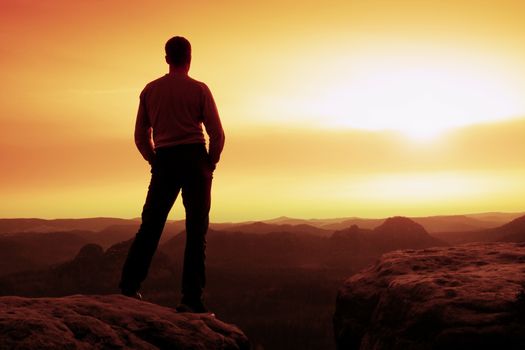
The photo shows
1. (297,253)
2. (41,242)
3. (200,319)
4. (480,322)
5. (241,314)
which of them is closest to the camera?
(480,322)

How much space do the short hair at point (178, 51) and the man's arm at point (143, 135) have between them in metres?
0.71

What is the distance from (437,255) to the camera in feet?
29.3

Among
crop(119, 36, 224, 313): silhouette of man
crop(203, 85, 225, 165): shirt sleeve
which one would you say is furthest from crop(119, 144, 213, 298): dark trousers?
crop(203, 85, 225, 165): shirt sleeve

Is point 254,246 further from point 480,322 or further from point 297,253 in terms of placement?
point 480,322

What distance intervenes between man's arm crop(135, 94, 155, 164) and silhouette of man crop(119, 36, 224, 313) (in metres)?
0.21

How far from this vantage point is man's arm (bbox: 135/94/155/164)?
23.4ft

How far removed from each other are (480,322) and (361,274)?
134 inches

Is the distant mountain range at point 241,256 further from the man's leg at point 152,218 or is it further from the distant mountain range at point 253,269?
the man's leg at point 152,218

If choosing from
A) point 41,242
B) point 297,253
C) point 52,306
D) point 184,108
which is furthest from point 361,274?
point 41,242

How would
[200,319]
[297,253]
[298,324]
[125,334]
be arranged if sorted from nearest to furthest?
1. [125,334]
2. [200,319]
3. [298,324]
4. [297,253]

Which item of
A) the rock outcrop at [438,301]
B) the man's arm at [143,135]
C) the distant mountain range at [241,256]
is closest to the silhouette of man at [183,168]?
the man's arm at [143,135]

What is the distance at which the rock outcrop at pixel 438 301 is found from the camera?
5863 mm

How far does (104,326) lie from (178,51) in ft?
11.6

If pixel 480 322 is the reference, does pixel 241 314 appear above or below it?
below
